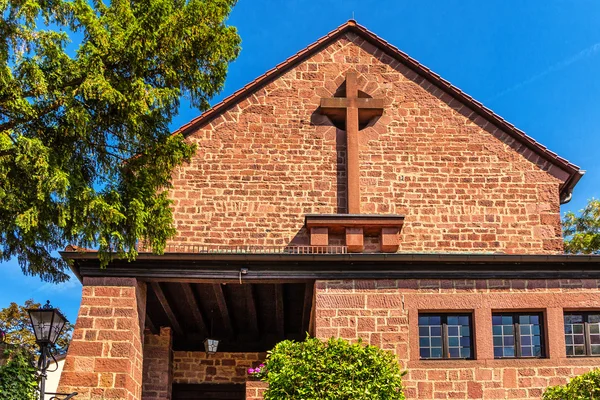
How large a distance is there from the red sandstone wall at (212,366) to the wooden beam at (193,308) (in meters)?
0.57

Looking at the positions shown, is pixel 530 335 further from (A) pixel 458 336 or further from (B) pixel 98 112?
(B) pixel 98 112

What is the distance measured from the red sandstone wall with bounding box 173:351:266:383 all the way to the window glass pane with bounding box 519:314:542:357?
18.7 ft

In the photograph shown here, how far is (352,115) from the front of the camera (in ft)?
54.4

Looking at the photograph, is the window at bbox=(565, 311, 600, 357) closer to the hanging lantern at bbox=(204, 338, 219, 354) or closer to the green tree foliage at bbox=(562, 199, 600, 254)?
the hanging lantern at bbox=(204, 338, 219, 354)

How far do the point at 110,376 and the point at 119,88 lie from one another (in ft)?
14.6

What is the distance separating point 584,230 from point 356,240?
1381 cm

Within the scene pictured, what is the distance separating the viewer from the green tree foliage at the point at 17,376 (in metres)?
11.1

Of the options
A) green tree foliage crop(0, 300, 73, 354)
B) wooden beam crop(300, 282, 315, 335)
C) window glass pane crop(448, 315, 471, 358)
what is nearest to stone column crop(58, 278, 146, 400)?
wooden beam crop(300, 282, 315, 335)

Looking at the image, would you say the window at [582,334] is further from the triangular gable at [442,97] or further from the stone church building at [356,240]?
the triangular gable at [442,97]

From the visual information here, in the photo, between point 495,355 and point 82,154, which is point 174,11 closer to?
point 82,154

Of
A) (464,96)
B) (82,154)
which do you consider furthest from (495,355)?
(82,154)

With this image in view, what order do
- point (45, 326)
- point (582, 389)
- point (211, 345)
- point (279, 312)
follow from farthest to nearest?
1. point (211, 345)
2. point (279, 312)
3. point (582, 389)
4. point (45, 326)

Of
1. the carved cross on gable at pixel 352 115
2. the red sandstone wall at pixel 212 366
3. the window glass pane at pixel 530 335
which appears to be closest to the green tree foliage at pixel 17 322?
the red sandstone wall at pixel 212 366

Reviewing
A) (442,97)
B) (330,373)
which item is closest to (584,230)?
(442,97)
